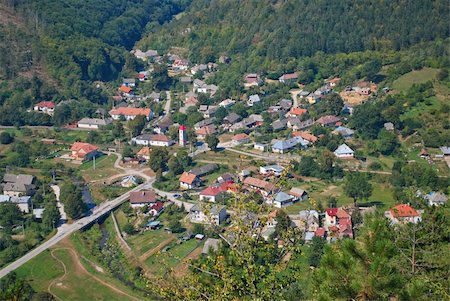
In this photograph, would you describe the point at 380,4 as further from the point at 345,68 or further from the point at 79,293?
the point at 79,293

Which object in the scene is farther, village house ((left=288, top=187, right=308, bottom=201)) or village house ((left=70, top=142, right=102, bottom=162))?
village house ((left=70, top=142, right=102, bottom=162))

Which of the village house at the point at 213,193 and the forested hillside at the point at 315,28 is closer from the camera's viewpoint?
the village house at the point at 213,193

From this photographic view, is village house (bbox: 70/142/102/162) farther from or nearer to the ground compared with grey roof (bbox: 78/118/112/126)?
farther from the ground

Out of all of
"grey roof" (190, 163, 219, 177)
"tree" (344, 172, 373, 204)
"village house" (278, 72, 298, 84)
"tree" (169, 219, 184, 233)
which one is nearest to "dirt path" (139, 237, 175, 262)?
"tree" (169, 219, 184, 233)

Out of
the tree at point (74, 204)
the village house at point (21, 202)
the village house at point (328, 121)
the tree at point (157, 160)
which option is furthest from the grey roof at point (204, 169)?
the village house at point (328, 121)

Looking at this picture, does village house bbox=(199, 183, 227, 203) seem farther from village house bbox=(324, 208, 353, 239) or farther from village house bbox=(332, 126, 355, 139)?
village house bbox=(332, 126, 355, 139)

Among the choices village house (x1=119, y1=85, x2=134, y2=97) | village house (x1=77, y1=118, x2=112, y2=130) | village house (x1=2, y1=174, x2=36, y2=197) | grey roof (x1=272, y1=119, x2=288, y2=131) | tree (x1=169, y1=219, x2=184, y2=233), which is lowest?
village house (x1=119, y1=85, x2=134, y2=97)

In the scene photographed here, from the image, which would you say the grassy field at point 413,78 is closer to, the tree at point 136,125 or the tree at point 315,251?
the tree at point 136,125
